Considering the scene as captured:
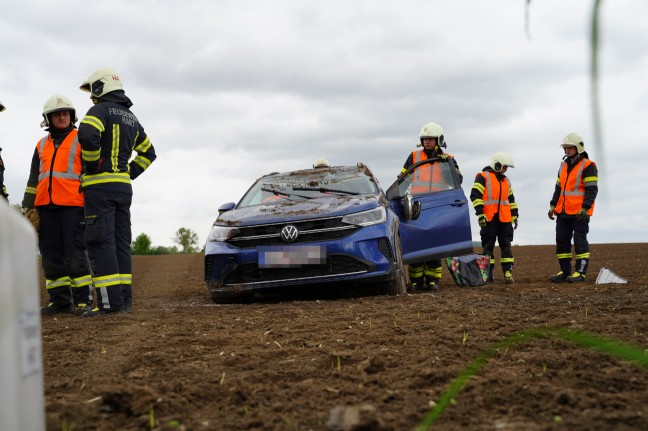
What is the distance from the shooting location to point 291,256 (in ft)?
23.4

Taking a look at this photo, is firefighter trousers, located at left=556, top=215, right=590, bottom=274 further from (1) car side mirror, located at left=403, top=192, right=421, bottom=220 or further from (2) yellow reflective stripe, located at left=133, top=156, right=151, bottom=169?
(2) yellow reflective stripe, located at left=133, top=156, right=151, bottom=169

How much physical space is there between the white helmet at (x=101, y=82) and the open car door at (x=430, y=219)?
350 cm

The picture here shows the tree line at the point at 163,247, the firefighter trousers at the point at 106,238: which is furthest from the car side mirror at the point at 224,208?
the tree line at the point at 163,247

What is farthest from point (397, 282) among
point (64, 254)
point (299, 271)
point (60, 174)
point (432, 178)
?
point (60, 174)

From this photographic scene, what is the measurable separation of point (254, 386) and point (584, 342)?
191 centimetres

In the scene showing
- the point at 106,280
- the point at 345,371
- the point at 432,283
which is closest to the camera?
the point at 345,371

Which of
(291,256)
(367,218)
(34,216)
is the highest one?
(34,216)

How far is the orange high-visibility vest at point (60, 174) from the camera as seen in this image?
7.19m

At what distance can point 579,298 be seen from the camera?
21.9 ft

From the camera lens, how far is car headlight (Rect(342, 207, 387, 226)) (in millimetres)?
7211

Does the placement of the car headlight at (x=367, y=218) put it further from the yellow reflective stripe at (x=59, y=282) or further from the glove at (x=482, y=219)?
the glove at (x=482, y=219)

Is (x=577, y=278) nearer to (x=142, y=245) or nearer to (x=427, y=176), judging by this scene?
(x=427, y=176)

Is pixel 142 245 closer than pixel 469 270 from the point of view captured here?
No

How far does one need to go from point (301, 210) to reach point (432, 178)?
227 cm
